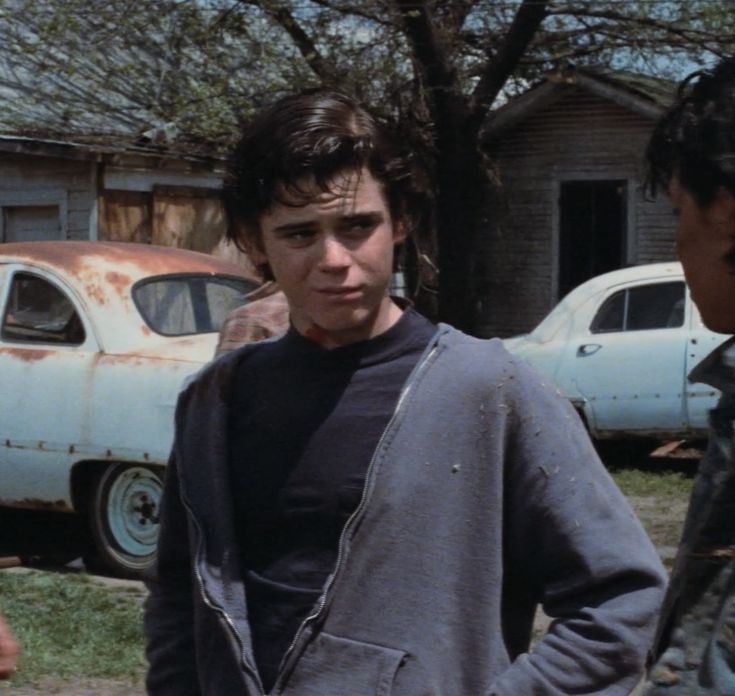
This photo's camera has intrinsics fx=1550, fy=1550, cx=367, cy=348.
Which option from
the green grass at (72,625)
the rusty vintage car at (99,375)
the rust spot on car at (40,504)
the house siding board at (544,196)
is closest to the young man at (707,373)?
the green grass at (72,625)

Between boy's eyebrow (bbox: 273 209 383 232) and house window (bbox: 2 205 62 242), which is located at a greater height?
house window (bbox: 2 205 62 242)

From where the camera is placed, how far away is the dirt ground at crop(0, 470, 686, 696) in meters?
6.39

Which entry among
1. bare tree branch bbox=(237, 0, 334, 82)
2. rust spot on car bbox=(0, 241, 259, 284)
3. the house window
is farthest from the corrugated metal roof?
rust spot on car bbox=(0, 241, 259, 284)

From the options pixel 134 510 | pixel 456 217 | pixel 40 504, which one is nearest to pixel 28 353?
pixel 40 504

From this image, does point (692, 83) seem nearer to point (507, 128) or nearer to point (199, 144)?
point (199, 144)

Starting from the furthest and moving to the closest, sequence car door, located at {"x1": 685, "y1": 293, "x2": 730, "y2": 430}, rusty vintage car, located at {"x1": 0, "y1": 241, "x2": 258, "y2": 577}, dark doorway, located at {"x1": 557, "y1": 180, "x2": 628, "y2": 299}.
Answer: dark doorway, located at {"x1": 557, "y1": 180, "x2": 628, "y2": 299} → car door, located at {"x1": 685, "y1": 293, "x2": 730, "y2": 430} → rusty vintage car, located at {"x1": 0, "y1": 241, "x2": 258, "y2": 577}

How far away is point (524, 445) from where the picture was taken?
2291 mm

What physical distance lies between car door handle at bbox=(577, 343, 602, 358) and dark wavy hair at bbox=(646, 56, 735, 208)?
36.1ft

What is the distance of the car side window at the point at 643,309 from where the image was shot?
12.9 m

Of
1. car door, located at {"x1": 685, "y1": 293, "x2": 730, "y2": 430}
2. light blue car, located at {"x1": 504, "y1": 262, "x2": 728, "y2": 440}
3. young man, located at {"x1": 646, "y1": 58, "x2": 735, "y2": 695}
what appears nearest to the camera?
young man, located at {"x1": 646, "y1": 58, "x2": 735, "y2": 695}

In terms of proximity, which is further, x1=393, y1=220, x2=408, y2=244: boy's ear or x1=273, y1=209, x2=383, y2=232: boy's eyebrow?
x1=393, y1=220, x2=408, y2=244: boy's ear

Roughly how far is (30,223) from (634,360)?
26.8 feet

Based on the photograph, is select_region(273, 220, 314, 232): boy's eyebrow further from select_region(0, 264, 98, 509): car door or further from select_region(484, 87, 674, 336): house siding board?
select_region(484, 87, 674, 336): house siding board

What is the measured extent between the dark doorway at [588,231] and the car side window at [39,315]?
40.7 ft
